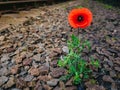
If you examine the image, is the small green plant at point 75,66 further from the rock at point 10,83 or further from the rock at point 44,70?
the rock at point 10,83

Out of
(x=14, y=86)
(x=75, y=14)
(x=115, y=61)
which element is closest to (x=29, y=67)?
(x=14, y=86)

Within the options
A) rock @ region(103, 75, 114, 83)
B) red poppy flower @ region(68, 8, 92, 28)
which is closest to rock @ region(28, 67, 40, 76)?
red poppy flower @ region(68, 8, 92, 28)

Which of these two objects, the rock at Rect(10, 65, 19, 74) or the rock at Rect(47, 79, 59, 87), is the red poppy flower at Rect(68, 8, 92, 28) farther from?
the rock at Rect(10, 65, 19, 74)

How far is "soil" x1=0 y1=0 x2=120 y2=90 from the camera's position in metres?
4.46

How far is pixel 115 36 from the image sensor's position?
737cm

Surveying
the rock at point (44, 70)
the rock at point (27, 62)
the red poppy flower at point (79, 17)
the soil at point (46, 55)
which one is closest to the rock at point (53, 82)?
the soil at point (46, 55)

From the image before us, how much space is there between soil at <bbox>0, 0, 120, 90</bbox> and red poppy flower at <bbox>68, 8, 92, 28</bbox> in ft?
3.65

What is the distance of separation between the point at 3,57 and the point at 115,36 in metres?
3.76

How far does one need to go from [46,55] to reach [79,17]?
1.57 m

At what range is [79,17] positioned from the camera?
4223mm

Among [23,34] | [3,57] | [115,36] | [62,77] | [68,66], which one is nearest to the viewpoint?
[62,77]

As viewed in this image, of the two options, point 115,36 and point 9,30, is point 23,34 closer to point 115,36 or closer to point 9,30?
point 9,30

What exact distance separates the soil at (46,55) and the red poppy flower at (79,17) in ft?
3.65

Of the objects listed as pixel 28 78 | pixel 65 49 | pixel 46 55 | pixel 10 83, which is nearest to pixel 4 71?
pixel 10 83
